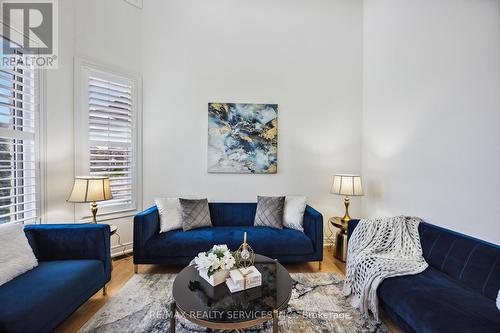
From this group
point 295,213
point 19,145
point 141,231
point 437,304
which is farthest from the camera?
point 295,213

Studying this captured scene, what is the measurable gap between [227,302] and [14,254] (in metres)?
1.66

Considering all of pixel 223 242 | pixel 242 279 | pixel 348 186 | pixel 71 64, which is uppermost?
pixel 71 64

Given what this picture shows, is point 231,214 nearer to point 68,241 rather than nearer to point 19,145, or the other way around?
point 68,241

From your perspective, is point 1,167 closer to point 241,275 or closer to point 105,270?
Result: point 105,270

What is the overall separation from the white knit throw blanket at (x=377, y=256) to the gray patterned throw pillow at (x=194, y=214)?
175 centimetres

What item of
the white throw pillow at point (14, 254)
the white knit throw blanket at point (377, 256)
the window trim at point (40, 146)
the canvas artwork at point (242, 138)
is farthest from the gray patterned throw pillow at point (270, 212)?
the window trim at point (40, 146)

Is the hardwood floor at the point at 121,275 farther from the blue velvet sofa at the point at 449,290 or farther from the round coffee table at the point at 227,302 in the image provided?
the round coffee table at the point at 227,302

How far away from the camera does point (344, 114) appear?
11.1 ft

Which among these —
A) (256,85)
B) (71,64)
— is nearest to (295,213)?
(256,85)

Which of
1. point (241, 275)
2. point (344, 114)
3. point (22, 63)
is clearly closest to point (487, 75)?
point (344, 114)

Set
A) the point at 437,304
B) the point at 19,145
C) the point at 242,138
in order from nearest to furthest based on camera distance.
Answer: the point at 437,304 → the point at 19,145 → the point at 242,138

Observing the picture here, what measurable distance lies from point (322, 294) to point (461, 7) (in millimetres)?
2879

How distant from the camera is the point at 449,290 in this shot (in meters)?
1.46

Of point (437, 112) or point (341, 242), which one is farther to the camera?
point (341, 242)
